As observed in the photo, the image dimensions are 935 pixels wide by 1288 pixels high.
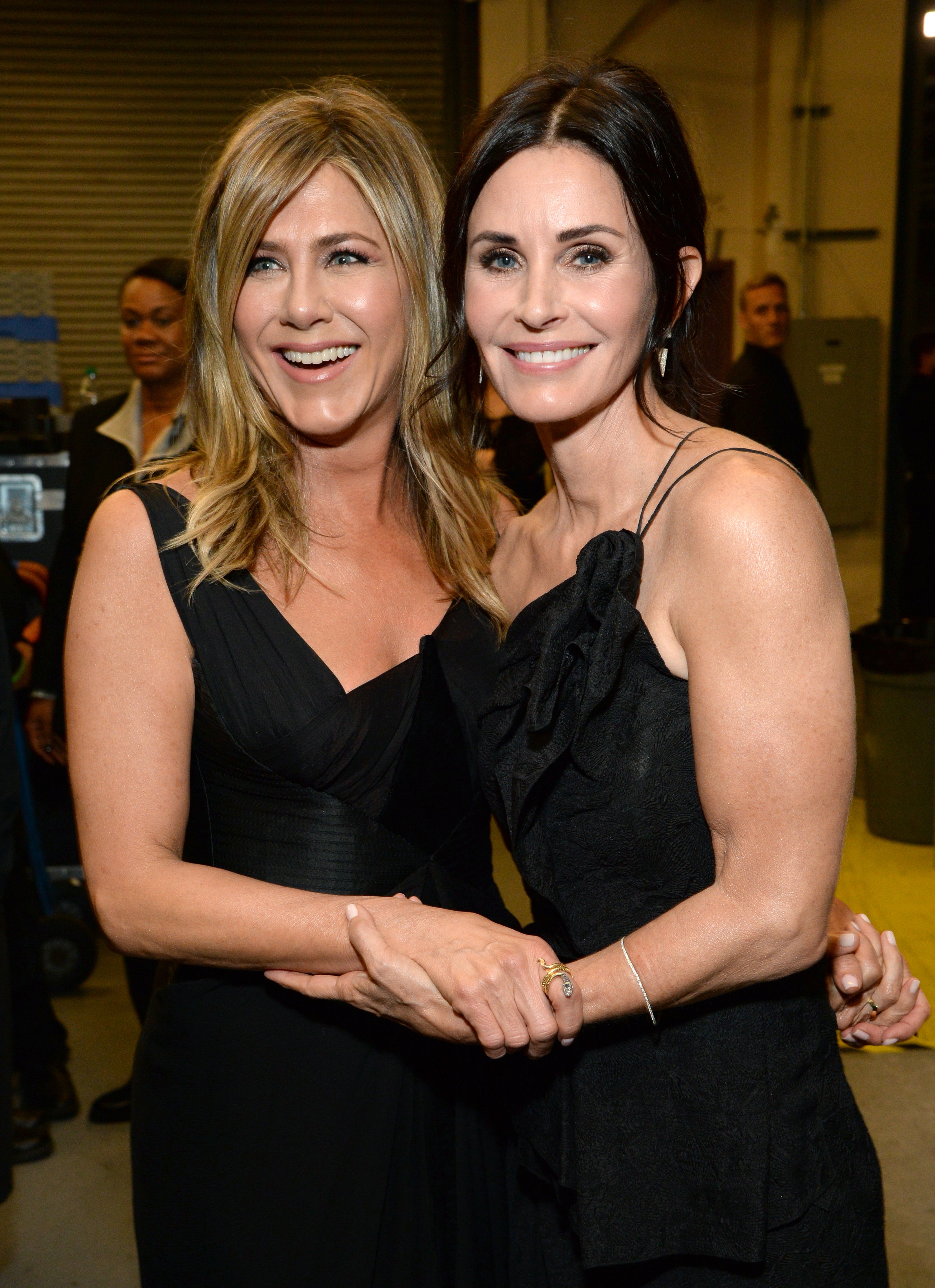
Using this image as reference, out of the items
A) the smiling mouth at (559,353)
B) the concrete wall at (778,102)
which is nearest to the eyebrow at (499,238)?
the smiling mouth at (559,353)

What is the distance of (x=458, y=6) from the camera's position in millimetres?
6777

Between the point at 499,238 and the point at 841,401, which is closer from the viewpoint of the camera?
the point at 499,238

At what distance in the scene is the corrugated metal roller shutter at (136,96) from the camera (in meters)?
6.88

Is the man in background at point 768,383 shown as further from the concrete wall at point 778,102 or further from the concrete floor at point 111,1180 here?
the concrete floor at point 111,1180

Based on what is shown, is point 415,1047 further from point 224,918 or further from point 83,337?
point 83,337

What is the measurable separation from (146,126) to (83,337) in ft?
4.03

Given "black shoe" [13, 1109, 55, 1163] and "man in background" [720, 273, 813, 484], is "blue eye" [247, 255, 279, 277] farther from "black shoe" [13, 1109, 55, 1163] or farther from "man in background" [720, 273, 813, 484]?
"man in background" [720, 273, 813, 484]

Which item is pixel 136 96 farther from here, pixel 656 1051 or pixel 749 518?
pixel 656 1051

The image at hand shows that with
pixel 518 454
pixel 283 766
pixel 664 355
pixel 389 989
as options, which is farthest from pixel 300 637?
pixel 518 454

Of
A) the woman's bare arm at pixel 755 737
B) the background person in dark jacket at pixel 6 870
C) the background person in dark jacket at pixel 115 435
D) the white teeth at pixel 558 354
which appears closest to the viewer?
the woman's bare arm at pixel 755 737

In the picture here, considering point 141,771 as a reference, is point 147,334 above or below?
above

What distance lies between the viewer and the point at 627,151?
1.46 meters

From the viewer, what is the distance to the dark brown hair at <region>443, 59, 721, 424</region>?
4.81ft

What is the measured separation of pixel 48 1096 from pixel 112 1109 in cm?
19
